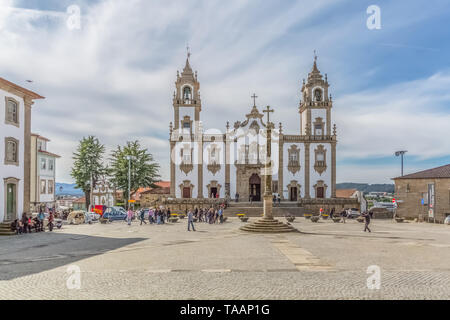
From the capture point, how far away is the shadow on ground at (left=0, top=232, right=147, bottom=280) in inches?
473

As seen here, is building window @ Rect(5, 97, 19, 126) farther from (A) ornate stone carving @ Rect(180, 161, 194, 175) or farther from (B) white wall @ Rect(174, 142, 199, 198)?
(A) ornate stone carving @ Rect(180, 161, 194, 175)

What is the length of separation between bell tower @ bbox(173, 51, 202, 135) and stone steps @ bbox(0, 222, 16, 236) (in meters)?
28.0

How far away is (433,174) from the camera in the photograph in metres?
35.8

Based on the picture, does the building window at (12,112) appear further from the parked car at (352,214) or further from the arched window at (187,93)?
the parked car at (352,214)

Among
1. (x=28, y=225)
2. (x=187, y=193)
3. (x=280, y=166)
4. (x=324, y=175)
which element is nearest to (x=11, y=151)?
(x=28, y=225)

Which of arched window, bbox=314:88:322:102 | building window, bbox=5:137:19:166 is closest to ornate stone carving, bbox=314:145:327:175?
arched window, bbox=314:88:322:102

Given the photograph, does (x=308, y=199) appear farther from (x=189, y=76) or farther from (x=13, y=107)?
(x=13, y=107)

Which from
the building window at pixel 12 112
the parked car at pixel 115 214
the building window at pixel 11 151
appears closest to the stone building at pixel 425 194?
the parked car at pixel 115 214

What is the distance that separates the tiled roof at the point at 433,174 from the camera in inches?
1367

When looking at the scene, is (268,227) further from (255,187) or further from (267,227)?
(255,187)

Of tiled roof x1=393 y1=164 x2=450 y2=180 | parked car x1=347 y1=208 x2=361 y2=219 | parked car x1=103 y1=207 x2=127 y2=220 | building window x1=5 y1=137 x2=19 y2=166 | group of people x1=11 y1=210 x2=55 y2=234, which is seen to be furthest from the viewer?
parked car x1=347 y1=208 x2=361 y2=219

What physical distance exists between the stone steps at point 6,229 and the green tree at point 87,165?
30414 mm

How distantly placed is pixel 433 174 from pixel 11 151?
36644mm
